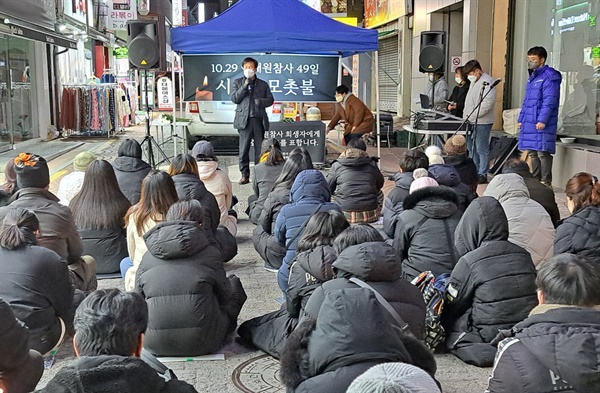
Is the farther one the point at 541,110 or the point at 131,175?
the point at 541,110

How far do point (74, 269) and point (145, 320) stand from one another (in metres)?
3.04

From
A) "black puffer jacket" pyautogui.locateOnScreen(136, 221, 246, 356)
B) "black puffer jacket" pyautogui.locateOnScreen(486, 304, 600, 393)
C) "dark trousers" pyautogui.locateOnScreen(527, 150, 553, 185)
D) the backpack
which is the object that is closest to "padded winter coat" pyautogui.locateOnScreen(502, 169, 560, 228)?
the backpack

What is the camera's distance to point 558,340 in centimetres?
295

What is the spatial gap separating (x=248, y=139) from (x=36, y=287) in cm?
824

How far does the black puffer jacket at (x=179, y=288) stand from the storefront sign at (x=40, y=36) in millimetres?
11150

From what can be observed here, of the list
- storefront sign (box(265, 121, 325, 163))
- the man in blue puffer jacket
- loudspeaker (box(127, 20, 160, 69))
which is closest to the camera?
the man in blue puffer jacket

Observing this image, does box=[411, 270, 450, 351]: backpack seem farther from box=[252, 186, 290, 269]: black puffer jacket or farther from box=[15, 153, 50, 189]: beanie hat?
box=[15, 153, 50, 189]: beanie hat

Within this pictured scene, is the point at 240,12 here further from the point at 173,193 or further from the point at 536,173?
the point at 173,193

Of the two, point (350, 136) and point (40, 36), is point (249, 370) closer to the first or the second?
point (350, 136)

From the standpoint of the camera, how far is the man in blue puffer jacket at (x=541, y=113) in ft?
35.8

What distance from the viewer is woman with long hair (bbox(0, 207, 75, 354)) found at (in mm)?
4574

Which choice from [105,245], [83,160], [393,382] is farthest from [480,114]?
[393,382]

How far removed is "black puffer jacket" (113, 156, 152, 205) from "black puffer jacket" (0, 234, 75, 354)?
10.2ft

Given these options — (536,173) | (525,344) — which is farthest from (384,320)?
(536,173)
